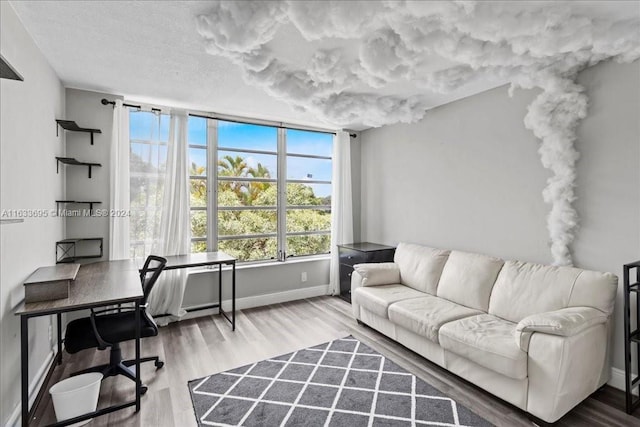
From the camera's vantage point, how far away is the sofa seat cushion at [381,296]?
3.00m

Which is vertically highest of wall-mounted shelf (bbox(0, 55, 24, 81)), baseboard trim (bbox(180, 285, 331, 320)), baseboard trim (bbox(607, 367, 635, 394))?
wall-mounted shelf (bbox(0, 55, 24, 81))

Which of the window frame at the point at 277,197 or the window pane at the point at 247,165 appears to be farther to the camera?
the window pane at the point at 247,165

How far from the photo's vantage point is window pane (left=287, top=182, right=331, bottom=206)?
14.9 feet

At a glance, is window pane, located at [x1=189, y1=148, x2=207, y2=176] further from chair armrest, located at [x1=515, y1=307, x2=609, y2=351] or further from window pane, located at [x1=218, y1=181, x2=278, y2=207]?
chair armrest, located at [x1=515, y1=307, x2=609, y2=351]

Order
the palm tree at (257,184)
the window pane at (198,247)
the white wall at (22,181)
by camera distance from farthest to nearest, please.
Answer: the palm tree at (257,184) → the window pane at (198,247) → the white wall at (22,181)

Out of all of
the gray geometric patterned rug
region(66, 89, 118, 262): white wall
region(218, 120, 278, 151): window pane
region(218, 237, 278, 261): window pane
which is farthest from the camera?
region(218, 237, 278, 261): window pane

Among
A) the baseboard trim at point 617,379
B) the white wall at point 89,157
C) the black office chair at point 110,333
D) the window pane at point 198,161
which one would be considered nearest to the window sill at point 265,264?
the white wall at point 89,157

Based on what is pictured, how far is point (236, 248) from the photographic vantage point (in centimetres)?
418

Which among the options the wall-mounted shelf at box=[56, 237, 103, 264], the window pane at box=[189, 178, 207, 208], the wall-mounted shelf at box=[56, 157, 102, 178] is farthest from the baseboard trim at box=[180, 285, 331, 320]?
the wall-mounted shelf at box=[56, 157, 102, 178]

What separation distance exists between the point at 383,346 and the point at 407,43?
2533 mm

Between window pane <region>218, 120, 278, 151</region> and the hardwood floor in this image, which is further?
window pane <region>218, 120, 278, 151</region>

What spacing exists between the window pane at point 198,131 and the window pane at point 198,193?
1.50ft

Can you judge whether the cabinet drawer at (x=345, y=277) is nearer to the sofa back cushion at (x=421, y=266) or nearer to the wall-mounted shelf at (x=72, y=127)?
the sofa back cushion at (x=421, y=266)

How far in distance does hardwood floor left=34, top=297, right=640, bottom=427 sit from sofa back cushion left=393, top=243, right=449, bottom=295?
68cm
